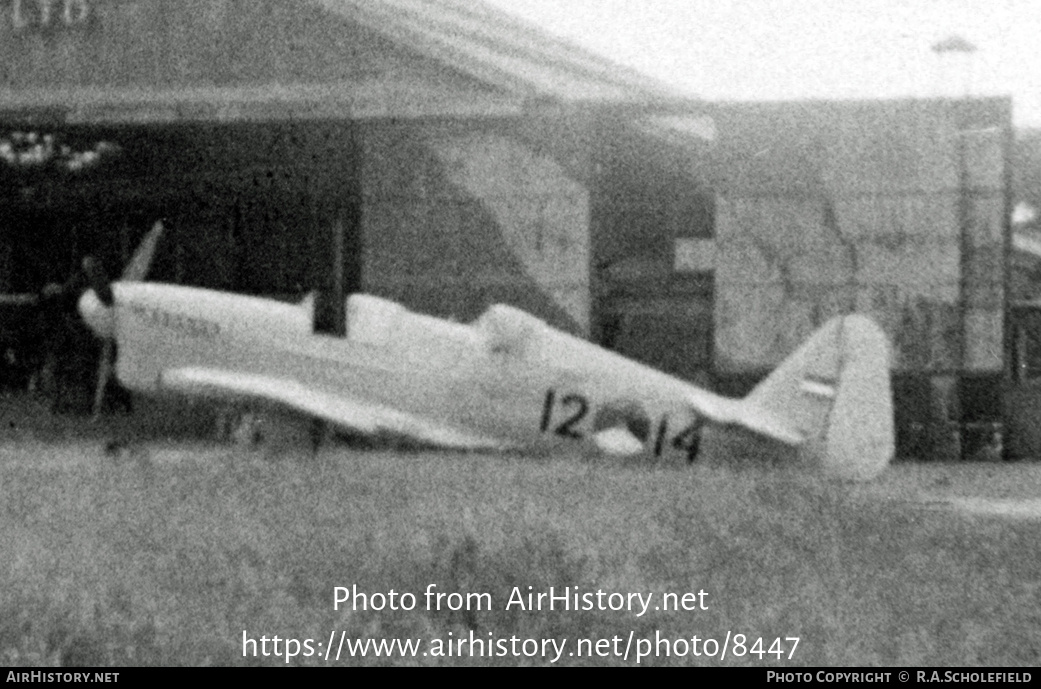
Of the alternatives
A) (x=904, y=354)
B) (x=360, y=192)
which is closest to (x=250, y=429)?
(x=360, y=192)

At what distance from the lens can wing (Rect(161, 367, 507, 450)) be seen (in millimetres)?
16031

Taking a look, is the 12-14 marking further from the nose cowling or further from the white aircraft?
the nose cowling

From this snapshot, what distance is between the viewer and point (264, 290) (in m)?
18.5

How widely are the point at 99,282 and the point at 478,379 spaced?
377 cm

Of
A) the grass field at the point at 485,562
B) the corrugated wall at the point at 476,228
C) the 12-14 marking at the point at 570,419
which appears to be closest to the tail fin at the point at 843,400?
the 12-14 marking at the point at 570,419

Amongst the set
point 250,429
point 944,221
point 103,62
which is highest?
point 103,62

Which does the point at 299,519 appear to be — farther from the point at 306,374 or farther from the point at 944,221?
the point at 944,221

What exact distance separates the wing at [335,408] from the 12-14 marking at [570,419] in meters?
0.46


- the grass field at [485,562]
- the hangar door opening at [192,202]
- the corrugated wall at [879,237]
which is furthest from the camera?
the hangar door opening at [192,202]

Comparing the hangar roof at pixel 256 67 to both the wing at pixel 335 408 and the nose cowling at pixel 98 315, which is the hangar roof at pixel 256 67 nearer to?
the nose cowling at pixel 98 315

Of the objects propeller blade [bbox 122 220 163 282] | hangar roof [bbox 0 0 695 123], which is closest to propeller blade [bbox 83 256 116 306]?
propeller blade [bbox 122 220 163 282]

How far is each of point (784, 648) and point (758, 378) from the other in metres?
9.98

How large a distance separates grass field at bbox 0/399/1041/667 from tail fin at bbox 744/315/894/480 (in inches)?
40.7

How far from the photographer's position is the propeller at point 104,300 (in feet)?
56.9
